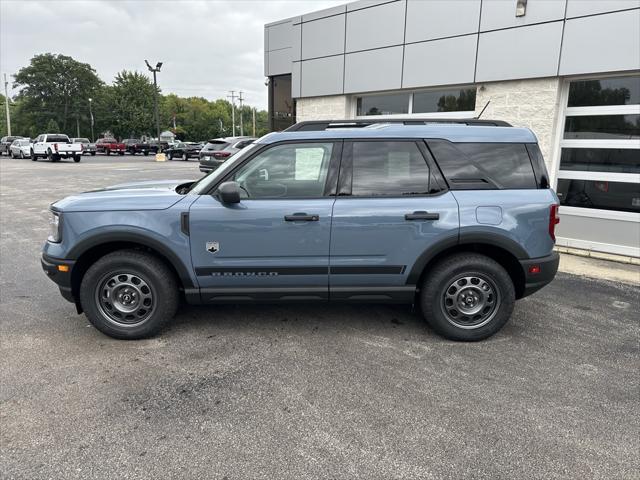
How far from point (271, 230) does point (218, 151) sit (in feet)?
43.3

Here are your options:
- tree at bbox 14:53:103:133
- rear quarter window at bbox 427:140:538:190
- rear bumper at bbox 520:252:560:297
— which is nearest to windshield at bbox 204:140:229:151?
rear quarter window at bbox 427:140:538:190

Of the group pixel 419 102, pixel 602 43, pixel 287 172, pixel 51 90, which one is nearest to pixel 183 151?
pixel 419 102

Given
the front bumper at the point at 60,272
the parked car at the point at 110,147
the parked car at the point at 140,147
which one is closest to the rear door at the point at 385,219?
the front bumper at the point at 60,272

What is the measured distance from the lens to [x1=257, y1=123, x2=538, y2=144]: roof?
393cm

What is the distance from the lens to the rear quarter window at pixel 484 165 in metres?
3.89

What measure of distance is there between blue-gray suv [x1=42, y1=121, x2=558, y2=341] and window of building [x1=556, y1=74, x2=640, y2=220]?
4245 millimetres

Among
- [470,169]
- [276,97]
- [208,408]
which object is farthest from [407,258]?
[276,97]

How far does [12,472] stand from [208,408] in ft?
3.52

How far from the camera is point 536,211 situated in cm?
383

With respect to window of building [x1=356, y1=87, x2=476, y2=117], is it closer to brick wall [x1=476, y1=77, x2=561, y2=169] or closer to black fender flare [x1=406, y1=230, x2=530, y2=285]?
brick wall [x1=476, y1=77, x2=561, y2=169]

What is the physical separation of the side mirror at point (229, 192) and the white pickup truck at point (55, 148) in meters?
31.3

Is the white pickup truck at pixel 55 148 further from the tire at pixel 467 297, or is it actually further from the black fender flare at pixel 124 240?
the tire at pixel 467 297

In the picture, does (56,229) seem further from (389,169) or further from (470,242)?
(470,242)

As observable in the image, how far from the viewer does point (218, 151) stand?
1617 cm
